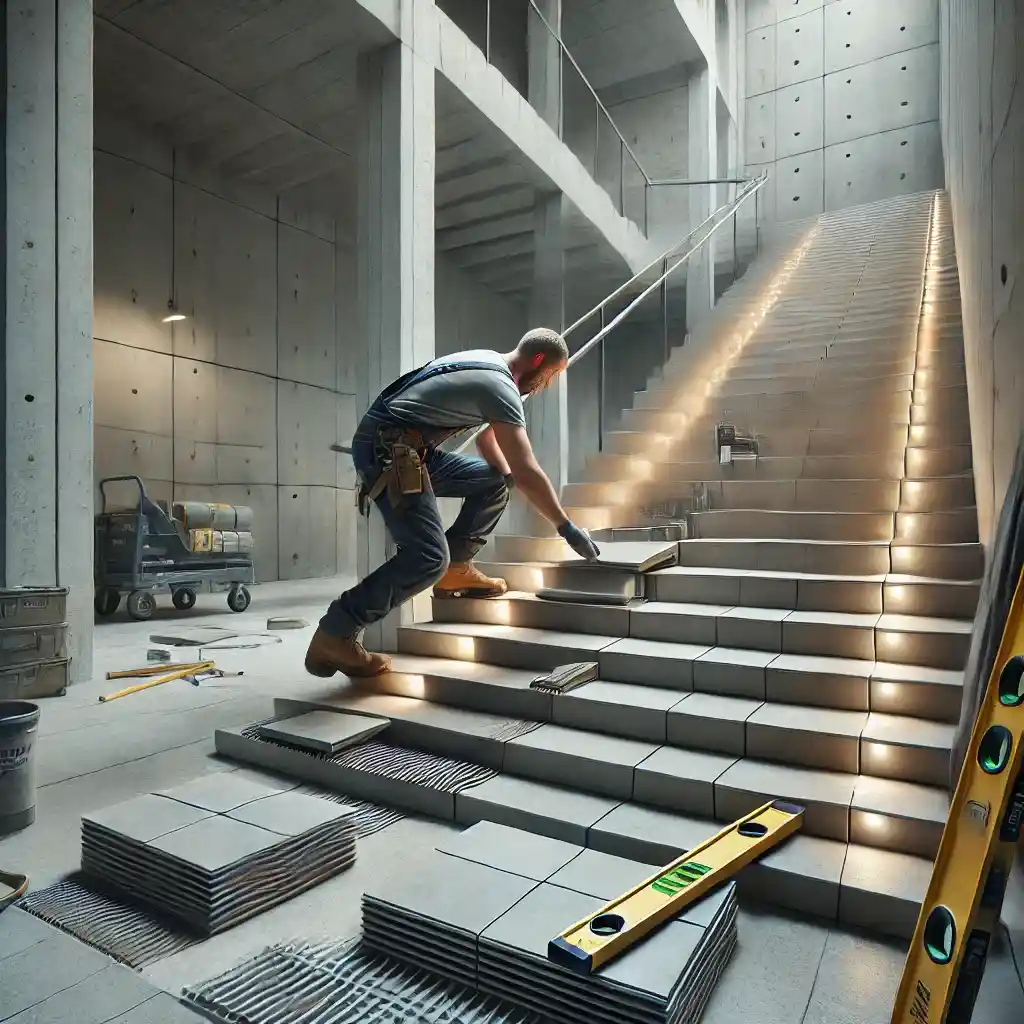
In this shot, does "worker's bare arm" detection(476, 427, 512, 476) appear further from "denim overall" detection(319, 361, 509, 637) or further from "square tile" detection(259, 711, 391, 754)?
"square tile" detection(259, 711, 391, 754)

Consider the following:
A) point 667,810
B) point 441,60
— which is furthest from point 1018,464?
point 441,60

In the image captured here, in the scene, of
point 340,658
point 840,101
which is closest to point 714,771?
point 340,658

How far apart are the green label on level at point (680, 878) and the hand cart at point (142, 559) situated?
18.3ft

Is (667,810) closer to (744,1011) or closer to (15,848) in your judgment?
(744,1011)

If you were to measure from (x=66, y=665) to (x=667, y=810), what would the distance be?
3028 millimetres

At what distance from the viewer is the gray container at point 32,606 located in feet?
12.0

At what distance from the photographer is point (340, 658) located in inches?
129

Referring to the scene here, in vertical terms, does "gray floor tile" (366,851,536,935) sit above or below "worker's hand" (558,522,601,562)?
below

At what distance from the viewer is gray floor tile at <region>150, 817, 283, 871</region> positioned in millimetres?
1938

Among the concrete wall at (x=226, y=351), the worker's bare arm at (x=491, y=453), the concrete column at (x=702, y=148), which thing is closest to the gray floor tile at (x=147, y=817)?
the worker's bare arm at (x=491, y=453)

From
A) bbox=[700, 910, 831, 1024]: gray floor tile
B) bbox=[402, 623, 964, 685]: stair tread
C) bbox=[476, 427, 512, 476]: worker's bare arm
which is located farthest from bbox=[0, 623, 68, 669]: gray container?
bbox=[700, 910, 831, 1024]: gray floor tile

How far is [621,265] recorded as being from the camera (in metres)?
9.85

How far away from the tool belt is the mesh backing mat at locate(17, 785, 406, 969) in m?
1.60

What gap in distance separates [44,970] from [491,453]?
99.4 inches
